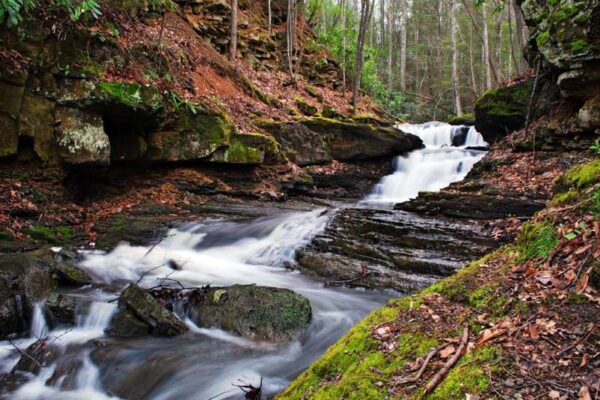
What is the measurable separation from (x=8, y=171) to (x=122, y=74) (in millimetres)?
3031

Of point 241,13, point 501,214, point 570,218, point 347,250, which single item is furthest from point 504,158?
point 241,13

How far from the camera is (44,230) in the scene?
25.3 ft

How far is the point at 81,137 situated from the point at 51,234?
2117 mm

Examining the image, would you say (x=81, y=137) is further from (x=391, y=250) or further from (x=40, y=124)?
(x=391, y=250)

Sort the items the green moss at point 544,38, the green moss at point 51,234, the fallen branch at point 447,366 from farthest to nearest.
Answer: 1. the green moss at point 544,38
2. the green moss at point 51,234
3. the fallen branch at point 447,366

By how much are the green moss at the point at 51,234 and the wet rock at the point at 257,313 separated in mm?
3876

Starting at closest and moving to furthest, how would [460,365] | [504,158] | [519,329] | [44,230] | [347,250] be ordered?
1. [460,365]
2. [519,329]
3. [347,250]
4. [44,230]
5. [504,158]

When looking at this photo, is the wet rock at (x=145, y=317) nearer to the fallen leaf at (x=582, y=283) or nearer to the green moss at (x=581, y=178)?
the fallen leaf at (x=582, y=283)

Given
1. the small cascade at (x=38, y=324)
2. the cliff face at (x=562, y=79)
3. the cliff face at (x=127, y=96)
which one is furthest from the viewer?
the cliff face at (x=562, y=79)

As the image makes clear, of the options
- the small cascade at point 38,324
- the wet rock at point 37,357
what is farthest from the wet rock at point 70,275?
the wet rock at point 37,357

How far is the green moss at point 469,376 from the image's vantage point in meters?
2.04

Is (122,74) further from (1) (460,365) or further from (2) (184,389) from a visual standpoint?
(1) (460,365)

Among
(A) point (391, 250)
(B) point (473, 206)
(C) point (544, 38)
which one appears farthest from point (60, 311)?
(C) point (544, 38)

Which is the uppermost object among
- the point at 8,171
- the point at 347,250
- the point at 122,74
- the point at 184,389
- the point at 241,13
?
the point at 241,13
